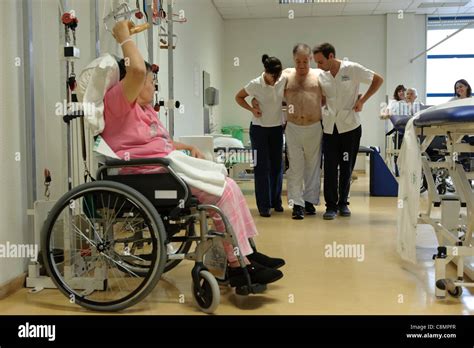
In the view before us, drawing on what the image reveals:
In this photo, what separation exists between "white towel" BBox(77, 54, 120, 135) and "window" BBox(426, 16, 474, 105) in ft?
30.8

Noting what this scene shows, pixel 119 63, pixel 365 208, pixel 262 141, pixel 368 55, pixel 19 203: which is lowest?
pixel 365 208

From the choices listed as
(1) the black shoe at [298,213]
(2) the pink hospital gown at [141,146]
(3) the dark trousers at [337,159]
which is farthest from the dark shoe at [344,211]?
(2) the pink hospital gown at [141,146]

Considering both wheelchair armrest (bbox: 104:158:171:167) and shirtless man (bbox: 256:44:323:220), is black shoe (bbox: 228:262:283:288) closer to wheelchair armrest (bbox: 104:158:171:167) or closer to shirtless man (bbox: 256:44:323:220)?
wheelchair armrest (bbox: 104:158:171:167)

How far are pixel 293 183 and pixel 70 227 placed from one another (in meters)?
2.35

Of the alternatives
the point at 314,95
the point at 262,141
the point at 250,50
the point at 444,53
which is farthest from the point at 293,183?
the point at 444,53

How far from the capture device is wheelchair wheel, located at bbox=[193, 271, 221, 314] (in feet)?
6.42

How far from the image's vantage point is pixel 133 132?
213cm

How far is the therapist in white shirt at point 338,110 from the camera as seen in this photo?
4059mm

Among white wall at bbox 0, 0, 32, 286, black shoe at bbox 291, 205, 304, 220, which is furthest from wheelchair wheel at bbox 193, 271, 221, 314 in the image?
black shoe at bbox 291, 205, 304, 220

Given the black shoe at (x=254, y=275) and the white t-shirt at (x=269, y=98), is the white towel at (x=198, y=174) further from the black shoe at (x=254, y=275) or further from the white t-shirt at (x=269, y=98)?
the white t-shirt at (x=269, y=98)

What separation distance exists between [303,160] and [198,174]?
2.40 meters

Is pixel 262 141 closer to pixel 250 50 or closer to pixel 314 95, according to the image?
pixel 314 95

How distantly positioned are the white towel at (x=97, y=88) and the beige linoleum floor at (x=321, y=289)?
0.73 metres

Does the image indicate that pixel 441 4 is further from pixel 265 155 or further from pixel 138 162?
pixel 138 162
